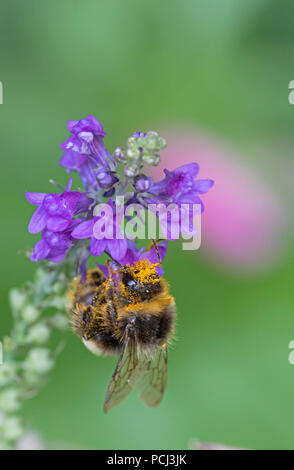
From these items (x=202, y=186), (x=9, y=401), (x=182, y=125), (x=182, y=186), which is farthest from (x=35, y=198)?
(x=182, y=125)

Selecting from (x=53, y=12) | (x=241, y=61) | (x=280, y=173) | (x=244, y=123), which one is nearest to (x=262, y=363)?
(x=280, y=173)

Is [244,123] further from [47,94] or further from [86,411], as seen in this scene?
[86,411]

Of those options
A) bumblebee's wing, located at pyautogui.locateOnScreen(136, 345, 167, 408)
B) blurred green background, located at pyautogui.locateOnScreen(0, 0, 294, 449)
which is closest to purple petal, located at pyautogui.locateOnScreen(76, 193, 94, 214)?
bumblebee's wing, located at pyautogui.locateOnScreen(136, 345, 167, 408)

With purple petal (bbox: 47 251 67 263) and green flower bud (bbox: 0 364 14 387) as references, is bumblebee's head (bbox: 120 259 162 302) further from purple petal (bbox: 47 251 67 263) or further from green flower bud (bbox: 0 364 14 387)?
green flower bud (bbox: 0 364 14 387)

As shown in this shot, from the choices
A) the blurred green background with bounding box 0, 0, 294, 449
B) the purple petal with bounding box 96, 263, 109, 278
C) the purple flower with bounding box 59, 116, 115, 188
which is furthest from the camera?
the blurred green background with bounding box 0, 0, 294, 449

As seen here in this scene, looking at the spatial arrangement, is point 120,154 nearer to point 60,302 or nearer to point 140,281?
point 140,281

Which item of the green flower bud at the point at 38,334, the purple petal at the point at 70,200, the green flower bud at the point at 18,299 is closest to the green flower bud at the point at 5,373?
the green flower bud at the point at 38,334
